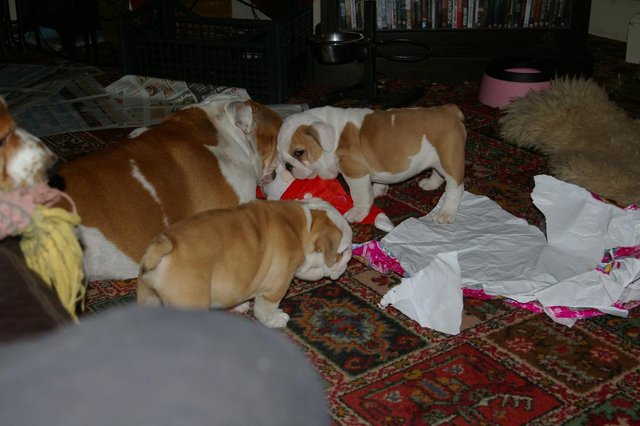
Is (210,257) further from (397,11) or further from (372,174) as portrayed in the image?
(397,11)

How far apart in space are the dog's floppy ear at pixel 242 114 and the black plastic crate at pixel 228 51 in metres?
1.47

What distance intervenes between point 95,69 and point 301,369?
14.1 feet

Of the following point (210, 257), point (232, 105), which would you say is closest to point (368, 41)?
point (232, 105)

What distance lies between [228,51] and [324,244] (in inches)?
86.2

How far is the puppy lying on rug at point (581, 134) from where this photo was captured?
119 inches

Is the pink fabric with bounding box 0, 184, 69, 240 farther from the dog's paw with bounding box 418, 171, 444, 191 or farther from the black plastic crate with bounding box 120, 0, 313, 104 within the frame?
the black plastic crate with bounding box 120, 0, 313, 104

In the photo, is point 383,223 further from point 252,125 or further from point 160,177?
point 160,177

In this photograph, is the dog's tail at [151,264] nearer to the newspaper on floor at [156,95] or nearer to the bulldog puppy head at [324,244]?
the bulldog puppy head at [324,244]

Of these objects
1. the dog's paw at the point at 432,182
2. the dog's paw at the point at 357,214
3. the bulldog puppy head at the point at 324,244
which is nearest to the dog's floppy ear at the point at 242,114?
the bulldog puppy head at the point at 324,244

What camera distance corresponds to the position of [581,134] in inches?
139

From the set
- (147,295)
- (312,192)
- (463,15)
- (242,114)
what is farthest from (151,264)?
(463,15)

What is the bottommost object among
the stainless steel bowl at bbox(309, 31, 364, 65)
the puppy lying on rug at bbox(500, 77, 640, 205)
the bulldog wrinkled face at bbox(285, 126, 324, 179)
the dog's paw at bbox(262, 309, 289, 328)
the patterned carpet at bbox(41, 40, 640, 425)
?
the patterned carpet at bbox(41, 40, 640, 425)

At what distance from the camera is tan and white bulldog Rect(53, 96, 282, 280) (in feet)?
7.19

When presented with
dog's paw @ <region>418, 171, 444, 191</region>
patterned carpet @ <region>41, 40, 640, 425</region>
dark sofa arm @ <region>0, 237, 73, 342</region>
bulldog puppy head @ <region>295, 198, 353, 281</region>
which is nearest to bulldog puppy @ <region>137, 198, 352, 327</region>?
bulldog puppy head @ <region>295, 198, 353, 281</region>
